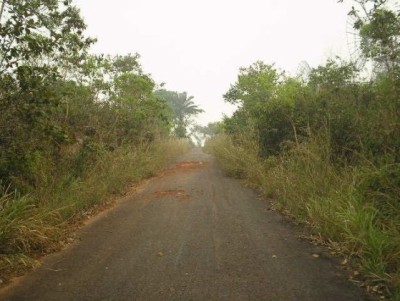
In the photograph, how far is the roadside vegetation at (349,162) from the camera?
14.5 ft

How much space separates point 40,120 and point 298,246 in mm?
4232

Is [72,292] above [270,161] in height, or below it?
below

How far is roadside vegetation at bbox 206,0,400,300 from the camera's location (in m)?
4.41

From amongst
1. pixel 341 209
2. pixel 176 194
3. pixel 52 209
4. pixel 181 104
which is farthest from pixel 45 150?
pixel 181 104

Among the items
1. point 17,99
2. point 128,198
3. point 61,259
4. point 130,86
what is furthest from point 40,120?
point 130,86

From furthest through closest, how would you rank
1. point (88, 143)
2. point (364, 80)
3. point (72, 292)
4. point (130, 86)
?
point (130, 86), point (364, 80), point (88, 143), point (72, 292)

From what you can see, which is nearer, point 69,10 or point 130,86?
point 69,10

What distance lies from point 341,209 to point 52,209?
4.54 metres

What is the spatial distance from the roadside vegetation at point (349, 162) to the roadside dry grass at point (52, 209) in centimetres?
378

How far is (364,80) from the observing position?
9414mm

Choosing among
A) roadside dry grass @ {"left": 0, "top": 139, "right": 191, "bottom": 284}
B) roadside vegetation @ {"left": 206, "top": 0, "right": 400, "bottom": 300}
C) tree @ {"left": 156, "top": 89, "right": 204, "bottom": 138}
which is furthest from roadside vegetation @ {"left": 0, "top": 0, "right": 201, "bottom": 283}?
tree @ {"left": 156, "top": 89, "right": 204, "bottom": 138}

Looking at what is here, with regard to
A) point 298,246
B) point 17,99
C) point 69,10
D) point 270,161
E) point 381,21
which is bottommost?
point 298,246

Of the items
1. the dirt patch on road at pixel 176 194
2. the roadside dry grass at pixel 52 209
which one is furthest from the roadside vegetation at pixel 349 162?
the roadside dry grass at pixel 52 209

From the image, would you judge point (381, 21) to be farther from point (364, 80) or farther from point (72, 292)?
point (72, 292)
